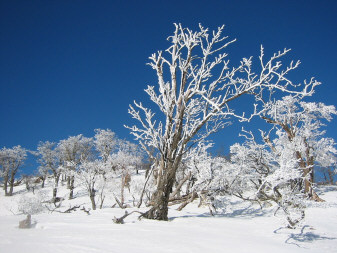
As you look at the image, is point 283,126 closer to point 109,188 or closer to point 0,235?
point 0,235

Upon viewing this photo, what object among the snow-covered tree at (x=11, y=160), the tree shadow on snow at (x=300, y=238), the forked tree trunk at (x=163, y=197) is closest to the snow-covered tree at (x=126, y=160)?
the snow-covered tree at (x=11, y=160)

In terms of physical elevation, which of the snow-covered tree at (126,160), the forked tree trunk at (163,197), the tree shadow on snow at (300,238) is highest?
the snow-covered tree at (126,160)

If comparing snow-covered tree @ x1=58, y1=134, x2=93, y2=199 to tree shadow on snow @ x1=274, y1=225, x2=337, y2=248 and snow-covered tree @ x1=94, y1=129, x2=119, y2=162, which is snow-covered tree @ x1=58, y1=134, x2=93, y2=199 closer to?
snow-covered tree @ x1=94, y1=129, x2=119, y2=162

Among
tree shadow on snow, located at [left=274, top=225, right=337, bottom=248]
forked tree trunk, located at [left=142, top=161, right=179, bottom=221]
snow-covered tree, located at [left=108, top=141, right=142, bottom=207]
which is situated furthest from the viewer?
snow-covered tree, located at [left=108, top=141, right=142, bottom=207]

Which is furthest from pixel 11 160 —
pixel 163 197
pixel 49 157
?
pixel 163 197

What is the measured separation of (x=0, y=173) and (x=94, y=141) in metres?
16.6

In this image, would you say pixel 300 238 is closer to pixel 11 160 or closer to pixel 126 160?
pixel 126 160

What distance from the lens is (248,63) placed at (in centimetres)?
590

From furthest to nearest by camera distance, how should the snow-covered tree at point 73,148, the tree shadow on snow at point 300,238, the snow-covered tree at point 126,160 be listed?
the snow-covered tree at point 73,148 → the snow-covered tree at point 126,160 → the tree shadow on snow at point 300,238

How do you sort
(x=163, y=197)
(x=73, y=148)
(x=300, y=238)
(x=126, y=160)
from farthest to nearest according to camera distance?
1. (x=126, y=160)
2. (x=73, y=148)
3. (x=163, y=197)
4. (x=300, y=238)

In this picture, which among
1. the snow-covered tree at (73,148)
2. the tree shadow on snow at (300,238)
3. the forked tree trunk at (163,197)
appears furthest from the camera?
the snow-covered tree at (73,148)

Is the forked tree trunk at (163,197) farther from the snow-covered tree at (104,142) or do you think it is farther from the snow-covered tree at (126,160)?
the snow-covered tree at (104,142)

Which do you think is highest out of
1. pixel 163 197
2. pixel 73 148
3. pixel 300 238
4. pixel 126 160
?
pixel 73 148

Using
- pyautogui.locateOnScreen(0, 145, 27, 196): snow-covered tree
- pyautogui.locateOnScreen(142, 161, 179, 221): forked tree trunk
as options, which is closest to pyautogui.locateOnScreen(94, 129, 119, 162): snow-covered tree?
pyautogui.locateOnScreen(0, 145, 27, 196): snow-covered tree
